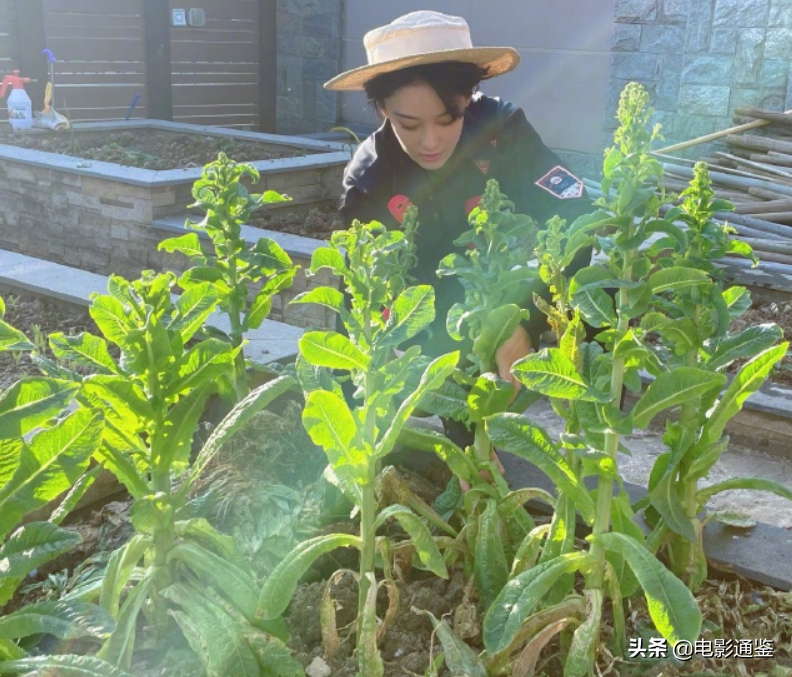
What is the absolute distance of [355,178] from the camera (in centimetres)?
325

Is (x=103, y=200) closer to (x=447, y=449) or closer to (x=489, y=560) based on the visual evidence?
(x=447, y=449)

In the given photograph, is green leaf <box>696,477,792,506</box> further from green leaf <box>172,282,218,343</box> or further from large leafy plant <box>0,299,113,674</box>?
large leafy plant <box>0,299,113,674</box>

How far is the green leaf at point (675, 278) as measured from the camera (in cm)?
160

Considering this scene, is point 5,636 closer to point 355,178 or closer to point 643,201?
point 643,201

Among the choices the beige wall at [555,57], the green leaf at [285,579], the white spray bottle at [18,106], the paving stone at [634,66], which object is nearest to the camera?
the green leaf at [285,579]

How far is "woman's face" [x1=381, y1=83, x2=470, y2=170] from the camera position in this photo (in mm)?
2885

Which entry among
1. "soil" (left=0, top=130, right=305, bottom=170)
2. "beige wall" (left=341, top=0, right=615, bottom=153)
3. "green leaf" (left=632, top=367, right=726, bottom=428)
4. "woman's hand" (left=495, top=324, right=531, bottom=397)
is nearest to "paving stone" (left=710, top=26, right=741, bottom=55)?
"beige wall" (left=341, top=0, right=615, bottom=153)

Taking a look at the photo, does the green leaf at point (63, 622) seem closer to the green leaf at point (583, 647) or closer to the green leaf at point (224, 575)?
the green leaf at point (224, 575)

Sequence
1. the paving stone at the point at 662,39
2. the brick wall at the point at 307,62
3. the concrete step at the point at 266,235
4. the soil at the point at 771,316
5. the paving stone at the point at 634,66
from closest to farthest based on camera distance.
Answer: the soil at the point at 771,316
the concrete step at the point at 266,235
the paving stone at the point at 662,39
the paving stone at the point at 634,66
the brick wall at the point at 307,62

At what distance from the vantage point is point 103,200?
19.9ft

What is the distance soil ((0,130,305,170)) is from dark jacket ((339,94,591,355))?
4.04 metres

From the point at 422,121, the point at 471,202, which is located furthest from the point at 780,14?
the point at 422,121

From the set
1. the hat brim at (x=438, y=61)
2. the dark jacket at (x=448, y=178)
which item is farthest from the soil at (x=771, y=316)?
the hat brim at (x=438, y=61)

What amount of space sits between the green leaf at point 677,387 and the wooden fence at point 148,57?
28.0ft
